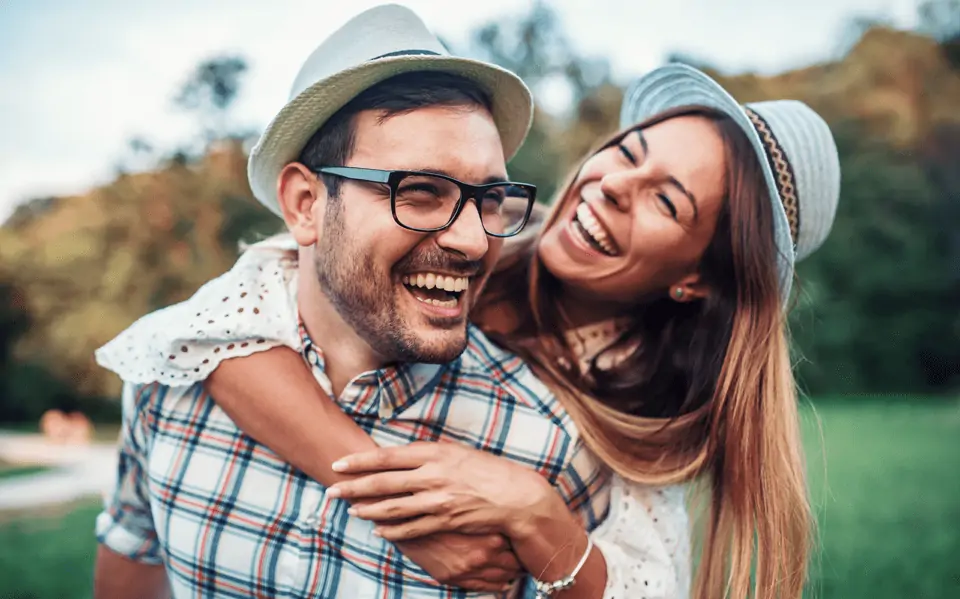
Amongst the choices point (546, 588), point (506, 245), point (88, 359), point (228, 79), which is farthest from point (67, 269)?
point (546, 588)

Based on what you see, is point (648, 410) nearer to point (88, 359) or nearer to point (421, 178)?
point (421, 178)

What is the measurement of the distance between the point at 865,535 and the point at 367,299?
4687mm

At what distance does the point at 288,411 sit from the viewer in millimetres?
1835

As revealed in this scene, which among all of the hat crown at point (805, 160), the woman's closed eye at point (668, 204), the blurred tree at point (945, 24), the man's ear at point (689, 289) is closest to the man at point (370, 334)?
the woman's closed eye at point (668, 204)

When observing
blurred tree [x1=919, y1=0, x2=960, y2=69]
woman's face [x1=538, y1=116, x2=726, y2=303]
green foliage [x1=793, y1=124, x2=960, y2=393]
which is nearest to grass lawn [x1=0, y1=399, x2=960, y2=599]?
woman's face [x1=538, y1=116, x2=726, y2=303]

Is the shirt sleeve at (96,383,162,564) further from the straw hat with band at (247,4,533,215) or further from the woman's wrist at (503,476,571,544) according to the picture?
the woman's wrist at (503,476,571,544)

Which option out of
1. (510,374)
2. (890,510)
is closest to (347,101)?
(510,374)

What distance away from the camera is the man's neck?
1.94m

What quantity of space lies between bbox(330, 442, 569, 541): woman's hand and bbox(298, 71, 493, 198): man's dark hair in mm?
683

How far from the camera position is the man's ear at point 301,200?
1846 mm

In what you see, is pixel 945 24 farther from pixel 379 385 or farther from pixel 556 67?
pixel 379 385

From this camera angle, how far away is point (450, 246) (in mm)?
1692

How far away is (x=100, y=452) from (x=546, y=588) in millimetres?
8413

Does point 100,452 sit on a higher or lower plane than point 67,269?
lower
